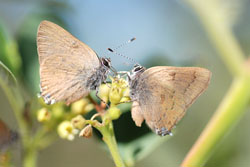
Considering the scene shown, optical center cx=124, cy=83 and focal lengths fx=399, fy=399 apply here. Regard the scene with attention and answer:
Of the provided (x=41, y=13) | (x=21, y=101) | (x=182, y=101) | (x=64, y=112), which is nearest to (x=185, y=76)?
(x=182, y=101)

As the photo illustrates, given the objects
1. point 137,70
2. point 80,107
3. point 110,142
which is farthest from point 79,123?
point 137,70

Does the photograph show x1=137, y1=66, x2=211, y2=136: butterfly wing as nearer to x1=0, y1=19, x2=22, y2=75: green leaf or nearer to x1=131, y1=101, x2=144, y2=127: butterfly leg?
x1=131, y1=101, x2=144, y2=127: butterfly leg

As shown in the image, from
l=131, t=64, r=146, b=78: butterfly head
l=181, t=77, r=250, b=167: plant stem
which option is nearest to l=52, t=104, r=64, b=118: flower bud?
l=131, t=64, r=146, b=78: butterfly head

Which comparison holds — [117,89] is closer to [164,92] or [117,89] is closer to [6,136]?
[164,92]

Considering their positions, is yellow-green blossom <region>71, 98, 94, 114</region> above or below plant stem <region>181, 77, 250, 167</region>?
below

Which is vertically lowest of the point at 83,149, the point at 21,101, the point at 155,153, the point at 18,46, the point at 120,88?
the point at 83,149

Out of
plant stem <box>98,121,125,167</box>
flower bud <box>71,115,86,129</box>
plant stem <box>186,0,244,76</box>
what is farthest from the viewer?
plant stem <box>186,0,244,76</box>

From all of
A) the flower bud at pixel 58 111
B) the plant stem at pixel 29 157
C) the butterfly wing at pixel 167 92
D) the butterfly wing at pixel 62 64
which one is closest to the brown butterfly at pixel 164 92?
the butterfly wing at pixel 167 92

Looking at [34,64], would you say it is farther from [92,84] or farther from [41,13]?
[92,84]
